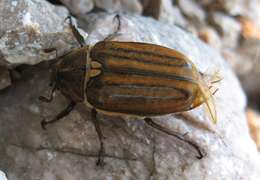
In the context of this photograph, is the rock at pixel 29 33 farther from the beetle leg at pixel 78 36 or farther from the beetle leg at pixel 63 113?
the beetle leg at pixel 63 113

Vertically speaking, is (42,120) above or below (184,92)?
below

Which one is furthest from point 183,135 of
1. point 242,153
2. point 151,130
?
point 242,153

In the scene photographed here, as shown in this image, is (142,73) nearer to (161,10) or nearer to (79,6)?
(79,6)

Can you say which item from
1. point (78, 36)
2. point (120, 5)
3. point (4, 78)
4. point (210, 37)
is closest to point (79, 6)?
point (120, 5)

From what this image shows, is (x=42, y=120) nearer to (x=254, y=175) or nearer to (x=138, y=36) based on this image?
(x=138, y=36)

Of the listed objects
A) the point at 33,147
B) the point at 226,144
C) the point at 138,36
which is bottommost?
the point at 33,147

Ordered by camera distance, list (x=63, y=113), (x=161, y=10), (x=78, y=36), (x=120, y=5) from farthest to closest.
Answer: (x=161, y=10), (x=120, y=5), (x=78, y=36), (x=63, y=113)
